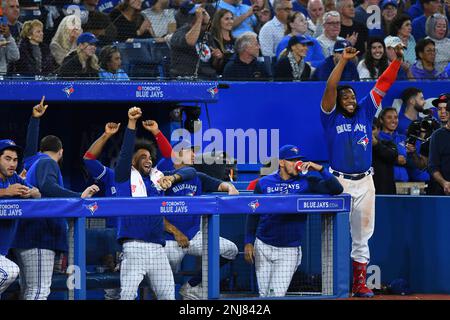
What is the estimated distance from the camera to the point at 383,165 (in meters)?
11.9

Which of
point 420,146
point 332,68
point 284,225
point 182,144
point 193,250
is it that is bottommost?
point 193,250

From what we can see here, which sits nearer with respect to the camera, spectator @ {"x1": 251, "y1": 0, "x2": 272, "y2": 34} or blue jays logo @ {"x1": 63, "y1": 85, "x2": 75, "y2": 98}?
blue jays logo @ {"x1": 63, "y1": 85, "x2": 75, "y2": 98}

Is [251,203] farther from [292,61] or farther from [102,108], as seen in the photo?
[292,61]

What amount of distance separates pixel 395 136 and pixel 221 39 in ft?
7.22

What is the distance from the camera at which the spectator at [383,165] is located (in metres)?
11.8

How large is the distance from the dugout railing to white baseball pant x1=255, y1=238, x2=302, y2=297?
0.48ft

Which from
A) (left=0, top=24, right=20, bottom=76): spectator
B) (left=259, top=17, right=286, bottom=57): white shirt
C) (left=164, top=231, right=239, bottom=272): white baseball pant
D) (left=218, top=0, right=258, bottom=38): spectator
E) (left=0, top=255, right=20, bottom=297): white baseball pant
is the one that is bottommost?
(left=0, top=255, right=20, bottom=297): white baseball pant

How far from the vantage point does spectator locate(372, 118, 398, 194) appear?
11789 mm

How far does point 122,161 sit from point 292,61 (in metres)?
4.11

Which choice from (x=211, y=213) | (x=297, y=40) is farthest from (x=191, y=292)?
(x=297, y=40)

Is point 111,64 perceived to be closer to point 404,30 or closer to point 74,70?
point 74,70

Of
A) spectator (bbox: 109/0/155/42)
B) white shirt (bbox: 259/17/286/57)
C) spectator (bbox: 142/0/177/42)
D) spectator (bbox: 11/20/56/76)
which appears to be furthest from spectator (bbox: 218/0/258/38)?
spectator (bbox: 11/20/56/76)

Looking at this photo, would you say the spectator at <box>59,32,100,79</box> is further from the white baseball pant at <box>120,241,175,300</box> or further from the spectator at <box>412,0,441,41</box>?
the spectator at <box>412,0,441,41</box>

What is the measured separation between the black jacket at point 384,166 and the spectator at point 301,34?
1678 millimetres
